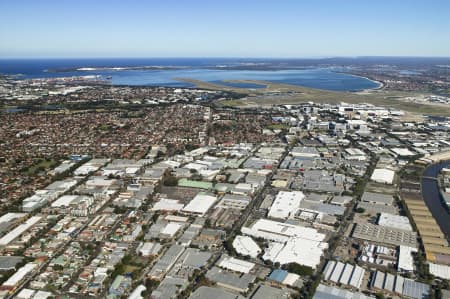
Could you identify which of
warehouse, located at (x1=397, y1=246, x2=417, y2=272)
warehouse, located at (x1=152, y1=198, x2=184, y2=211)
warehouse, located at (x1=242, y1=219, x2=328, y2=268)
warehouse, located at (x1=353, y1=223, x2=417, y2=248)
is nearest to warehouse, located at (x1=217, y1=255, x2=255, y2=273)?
warehouse, located at (x1=242, y1=219, x2=328, y2=268)

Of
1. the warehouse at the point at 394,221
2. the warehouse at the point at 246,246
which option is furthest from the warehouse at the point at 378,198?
the warehouse at the point at 246,246

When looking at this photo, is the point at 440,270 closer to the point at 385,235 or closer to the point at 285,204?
the point at 385,235

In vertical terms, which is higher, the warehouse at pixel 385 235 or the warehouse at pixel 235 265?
the warehouse at pixel 385 235

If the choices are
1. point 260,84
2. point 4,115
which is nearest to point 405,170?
point 4,115

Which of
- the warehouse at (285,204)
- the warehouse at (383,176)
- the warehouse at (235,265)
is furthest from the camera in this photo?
the warehouse at (383,176)

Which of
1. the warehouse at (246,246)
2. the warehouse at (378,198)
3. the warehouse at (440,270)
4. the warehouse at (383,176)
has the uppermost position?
the warehouse at (383,176)

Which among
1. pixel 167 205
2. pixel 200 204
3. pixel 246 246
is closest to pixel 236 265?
pixel 246 246

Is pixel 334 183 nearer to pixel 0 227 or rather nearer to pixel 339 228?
pixel 339 228

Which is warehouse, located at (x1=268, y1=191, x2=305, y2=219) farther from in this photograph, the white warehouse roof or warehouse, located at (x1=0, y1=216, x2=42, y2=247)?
warehouse, located at (x1=0, y1=216, x2=42, y2=247)

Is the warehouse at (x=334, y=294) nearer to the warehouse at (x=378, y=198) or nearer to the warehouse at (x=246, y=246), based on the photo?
the warehouse at (x=246, y=246)
